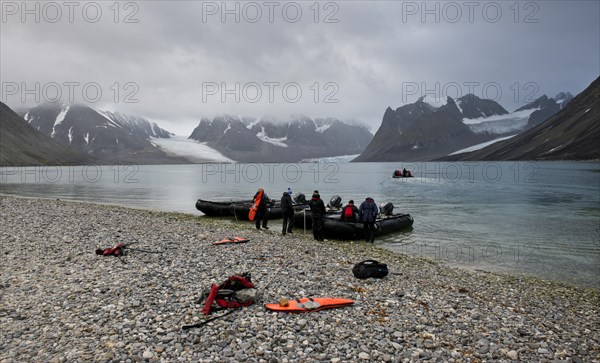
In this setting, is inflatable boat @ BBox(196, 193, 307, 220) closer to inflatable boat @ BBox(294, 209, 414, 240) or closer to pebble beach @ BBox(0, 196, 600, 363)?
inflatable boat @ BBox(294, 209, 414, 240)

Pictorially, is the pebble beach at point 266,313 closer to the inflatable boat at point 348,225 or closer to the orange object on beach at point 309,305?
the orange object on beach at point 309,305

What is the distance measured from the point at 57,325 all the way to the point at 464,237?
23.1 m

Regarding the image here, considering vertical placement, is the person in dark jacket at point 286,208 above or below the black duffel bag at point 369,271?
above

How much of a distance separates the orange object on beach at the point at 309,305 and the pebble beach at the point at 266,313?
169 millimetres

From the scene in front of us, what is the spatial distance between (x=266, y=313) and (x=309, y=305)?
38.4 inches

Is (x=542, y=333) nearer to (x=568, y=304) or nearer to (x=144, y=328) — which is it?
(x=568, y=304)

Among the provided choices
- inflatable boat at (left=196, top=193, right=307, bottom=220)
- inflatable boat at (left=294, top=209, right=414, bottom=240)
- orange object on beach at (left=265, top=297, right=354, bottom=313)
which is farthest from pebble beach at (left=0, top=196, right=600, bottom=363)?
inflatable boat at (left=196, top=193, right=307, bottom=220)

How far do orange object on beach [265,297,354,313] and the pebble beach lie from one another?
17 centimetres

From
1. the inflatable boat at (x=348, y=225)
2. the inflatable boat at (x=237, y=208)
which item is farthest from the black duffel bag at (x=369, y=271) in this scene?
the inflatable boat at (x=237, y=208)

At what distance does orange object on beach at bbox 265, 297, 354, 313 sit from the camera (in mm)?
8961

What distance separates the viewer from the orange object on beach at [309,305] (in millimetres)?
8961

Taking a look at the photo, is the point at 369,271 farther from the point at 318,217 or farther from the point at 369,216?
the point at 369,216

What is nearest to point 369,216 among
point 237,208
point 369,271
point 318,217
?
point 318,217

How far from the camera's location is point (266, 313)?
887 centimetres
